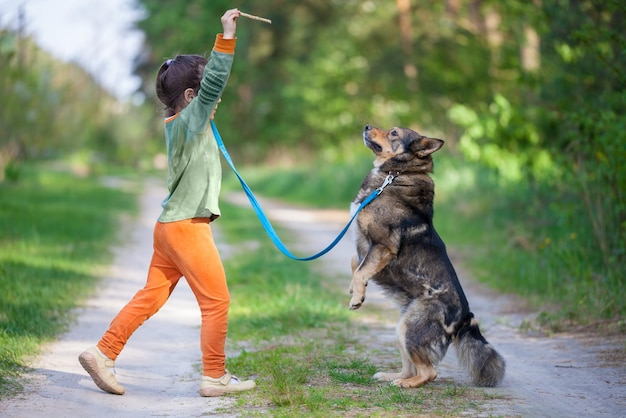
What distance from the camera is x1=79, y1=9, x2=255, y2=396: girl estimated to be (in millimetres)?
4805

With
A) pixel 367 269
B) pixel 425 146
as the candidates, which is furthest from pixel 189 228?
pixel 425 146

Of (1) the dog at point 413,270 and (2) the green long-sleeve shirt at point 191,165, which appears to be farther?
(1) the dog at point 413,270

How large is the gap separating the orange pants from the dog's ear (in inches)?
60.5

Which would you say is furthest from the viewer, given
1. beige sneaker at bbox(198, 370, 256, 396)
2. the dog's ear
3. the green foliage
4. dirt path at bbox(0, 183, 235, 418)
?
the green foliage

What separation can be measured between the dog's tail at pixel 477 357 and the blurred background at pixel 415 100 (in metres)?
2.43

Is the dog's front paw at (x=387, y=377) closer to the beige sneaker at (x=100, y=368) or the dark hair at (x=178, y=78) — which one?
the beige sneaker at (x=100, y=368)

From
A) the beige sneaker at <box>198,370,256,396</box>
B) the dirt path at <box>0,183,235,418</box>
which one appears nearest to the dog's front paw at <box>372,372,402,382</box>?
the beige sneaker at <box>198,370,256,396</box>

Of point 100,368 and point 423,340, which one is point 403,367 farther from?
point 100,368

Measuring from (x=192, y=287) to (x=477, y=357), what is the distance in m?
1.84

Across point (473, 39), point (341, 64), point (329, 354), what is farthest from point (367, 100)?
point (329, 354)

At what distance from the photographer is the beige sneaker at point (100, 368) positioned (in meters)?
4.82

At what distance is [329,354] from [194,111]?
2.27m

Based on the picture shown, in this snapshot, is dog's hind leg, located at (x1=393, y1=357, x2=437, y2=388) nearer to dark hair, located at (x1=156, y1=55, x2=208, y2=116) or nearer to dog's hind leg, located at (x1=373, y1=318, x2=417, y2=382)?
dog's hind leg, located at (x1=373, y1=318, x2=417, y2=382)

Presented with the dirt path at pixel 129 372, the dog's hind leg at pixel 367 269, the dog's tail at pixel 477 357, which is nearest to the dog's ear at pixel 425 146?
the dog's hind leg at pixel 367 269
